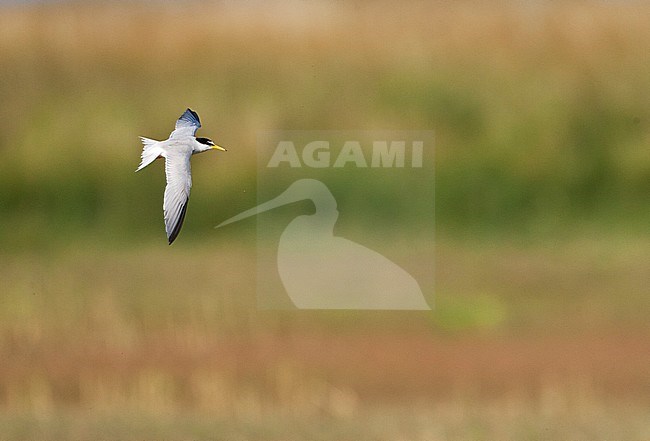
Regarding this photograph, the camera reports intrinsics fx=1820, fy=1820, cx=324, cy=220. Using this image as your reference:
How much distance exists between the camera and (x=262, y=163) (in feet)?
61.1

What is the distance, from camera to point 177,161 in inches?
469

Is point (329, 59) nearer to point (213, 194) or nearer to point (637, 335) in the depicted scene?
point (213, 194)

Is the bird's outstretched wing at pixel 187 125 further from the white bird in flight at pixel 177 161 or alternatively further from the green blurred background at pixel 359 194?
the green blurred background at pixel 359 194

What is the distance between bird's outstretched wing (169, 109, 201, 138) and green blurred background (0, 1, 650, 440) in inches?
148

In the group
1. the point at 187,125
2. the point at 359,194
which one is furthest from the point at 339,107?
the point at 187,125

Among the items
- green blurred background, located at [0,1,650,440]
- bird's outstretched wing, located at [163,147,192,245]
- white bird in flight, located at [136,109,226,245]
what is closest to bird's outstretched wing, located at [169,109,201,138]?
white bird in flight, located at [136,109,226,245]

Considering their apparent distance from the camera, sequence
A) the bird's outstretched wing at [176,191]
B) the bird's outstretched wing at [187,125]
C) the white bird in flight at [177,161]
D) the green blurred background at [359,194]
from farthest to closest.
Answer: the green blurred background at [359,194] → the bird's outstretched wing at [187,125] → the white bird in flight at [177,161] → the bird's outstretched wing at [176,191]

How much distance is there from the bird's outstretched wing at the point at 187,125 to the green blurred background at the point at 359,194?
3.75 metres

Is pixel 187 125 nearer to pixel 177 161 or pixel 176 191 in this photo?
pixel 177 161

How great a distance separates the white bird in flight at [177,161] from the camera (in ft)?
37.4

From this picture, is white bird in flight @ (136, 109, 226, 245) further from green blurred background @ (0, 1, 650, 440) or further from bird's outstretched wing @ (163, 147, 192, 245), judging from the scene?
green blurred background @ (0, 1, 650, 440)

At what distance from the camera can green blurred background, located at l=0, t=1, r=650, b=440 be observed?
1681 cm

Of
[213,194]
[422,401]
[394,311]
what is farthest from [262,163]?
[422,401]

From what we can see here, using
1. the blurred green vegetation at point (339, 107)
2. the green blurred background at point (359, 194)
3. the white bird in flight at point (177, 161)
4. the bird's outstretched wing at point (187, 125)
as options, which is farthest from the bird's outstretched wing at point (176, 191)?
the blurred green vegetation at point (339, 107)
